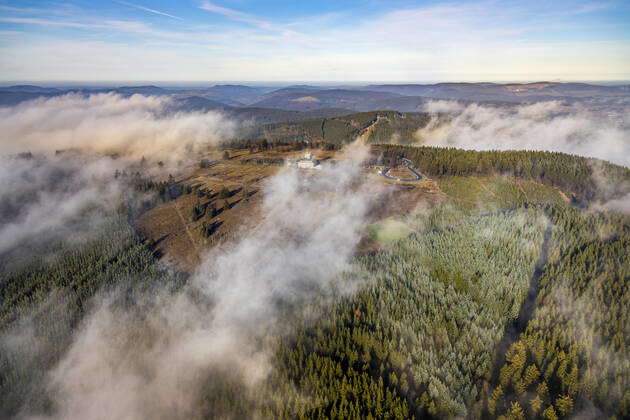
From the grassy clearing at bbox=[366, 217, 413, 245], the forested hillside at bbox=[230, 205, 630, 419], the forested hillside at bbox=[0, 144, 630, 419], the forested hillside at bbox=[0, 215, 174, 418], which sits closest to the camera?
the forested hillside at bbox=[230, 205, 630, 419]

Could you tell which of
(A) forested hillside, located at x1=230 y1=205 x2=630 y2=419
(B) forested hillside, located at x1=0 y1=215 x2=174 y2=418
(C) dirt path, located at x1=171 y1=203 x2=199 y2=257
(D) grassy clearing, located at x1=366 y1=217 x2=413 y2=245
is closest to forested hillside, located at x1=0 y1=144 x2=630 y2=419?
(A) forested hillside, located at x1=230 y1=205 x2=630 y2=419

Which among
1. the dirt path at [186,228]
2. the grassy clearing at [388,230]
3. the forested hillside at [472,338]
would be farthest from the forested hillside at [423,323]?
the dirt path at [186,228]

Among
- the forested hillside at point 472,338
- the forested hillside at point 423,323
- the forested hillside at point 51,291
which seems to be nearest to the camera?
the forested hillside at point 472,338

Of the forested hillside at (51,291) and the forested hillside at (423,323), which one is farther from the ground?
the forested hillside at (423,323)

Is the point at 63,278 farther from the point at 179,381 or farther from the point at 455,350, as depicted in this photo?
the point at 455,350

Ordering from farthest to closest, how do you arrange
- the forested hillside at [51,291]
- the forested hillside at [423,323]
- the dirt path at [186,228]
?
1. the dirt path at [186,228]
2. the forested hillside at [51,291]
3. the forested hillside at [423,323]

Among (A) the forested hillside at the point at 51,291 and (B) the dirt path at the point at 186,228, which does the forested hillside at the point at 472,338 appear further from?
(B) the dirt path at the point at 186,228

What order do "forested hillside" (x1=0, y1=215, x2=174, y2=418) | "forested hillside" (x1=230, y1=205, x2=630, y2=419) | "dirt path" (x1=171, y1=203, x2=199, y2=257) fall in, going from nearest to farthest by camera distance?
"forested hillside" (x1=230, y1=205, x2=630, y2=419)
"forested hillside" (x1=0, y1=215, x2=174, y2=418)
"dirt path" (x1=171, y1=203, x2=199, y2=257)

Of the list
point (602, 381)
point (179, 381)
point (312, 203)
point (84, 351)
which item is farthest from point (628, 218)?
point (84, 351)

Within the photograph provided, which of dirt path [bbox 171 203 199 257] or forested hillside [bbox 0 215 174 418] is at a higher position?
dirt path [bbox 171 203 199 257]

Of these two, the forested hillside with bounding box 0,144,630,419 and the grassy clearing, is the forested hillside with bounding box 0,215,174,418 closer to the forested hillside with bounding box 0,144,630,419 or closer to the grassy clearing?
the forested hillside with bounding box 0,144,630,419

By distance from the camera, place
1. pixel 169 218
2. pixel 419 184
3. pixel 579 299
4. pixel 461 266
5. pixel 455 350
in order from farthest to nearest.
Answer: pixel 419 184, pixel 169 218, pixel 461 266, pixel 579 299, pixel 455 350
